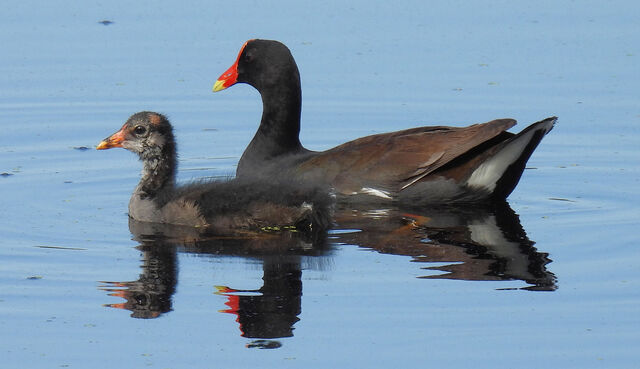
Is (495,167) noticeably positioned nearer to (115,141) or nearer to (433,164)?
(433,164)

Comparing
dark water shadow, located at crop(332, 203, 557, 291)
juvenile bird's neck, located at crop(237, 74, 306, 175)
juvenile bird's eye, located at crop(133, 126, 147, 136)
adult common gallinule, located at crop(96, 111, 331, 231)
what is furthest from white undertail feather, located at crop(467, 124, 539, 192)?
juvenile bird's eye, located at crop(133, 126, 147, 136)

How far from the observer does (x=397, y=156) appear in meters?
9.59

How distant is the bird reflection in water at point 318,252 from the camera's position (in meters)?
6.89

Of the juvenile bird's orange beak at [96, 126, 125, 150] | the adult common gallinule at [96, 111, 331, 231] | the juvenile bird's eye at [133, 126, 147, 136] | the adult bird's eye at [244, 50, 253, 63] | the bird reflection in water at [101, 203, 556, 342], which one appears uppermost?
the adult bird's eye at [244, 50, 253, 63]

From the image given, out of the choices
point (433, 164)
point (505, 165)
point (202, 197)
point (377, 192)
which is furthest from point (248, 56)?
point (505, 165)

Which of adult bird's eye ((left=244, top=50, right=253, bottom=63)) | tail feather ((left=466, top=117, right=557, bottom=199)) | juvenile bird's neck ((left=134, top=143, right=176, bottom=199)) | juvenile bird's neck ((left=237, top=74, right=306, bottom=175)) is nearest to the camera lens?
juvenile bird's neck ((left=134, top=143, right=176, bottom=199))

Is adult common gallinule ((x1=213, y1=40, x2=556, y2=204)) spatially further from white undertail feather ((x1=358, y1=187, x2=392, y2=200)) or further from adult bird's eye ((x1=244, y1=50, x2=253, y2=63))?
adult bird's eye ((x1=244, y1=50, x2=253, y2=63))

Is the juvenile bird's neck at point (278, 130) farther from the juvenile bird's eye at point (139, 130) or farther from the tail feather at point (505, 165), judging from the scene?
the tail feather at point (505, 165)

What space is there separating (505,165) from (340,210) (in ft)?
3.98

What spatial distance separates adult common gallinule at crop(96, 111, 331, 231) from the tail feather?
1417mm

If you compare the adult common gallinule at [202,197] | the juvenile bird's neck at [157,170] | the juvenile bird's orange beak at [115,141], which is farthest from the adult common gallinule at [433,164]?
the juvenile bird's orange beak at [115,141]

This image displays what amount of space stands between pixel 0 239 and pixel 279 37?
5532 mm

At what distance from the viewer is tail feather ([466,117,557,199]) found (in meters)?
9.41

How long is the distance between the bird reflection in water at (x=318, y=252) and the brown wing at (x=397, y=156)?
0.24m
